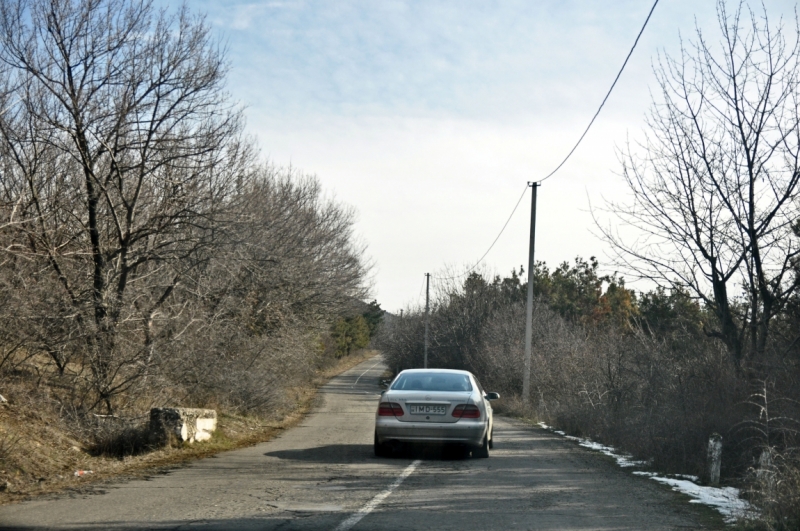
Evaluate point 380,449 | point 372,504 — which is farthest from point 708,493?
point 380,449

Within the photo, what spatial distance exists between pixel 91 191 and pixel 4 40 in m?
2.83

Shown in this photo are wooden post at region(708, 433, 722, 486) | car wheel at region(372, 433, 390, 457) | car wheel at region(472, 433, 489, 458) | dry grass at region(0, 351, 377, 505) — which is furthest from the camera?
car wheel at region(472, 433, 489, 458)

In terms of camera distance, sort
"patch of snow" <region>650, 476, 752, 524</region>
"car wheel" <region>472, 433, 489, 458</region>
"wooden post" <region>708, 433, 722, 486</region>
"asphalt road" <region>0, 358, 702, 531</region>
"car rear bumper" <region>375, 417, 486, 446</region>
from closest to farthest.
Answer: "asphalt road" <region>0, 358, 702, 531</region> < "patch of snow" <region>650, 476, 752, 524</region> < "wooden post" <region>708, 433, 722, 486</region> < "car rear bumper" <region>375, 417, 486, 446</region> < "car wheel" <region>472, 433, 489, 458</region>

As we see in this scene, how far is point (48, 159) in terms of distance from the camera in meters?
14.9

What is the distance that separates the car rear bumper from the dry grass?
124 inches

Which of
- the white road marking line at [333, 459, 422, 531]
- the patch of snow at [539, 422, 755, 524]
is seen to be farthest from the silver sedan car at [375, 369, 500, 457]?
the patch of snow at [539, 422, 755, 524]

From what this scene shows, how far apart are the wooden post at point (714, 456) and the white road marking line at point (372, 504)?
13.4 feet

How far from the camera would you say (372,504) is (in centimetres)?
831

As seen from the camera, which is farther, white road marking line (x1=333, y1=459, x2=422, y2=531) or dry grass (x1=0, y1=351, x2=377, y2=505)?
dry grass (x1=0, y1=351, x2=377, y2=505)

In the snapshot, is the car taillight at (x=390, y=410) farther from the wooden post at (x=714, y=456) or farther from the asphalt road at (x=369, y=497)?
the wooden post at (x=714, y=456)

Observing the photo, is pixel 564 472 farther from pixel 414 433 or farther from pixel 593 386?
pixel 593 386

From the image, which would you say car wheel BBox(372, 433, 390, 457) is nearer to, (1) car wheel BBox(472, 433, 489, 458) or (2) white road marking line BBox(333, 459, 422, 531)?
(2) white road marking line BBox(333, 459, 422, 531)

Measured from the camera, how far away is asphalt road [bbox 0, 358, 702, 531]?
7.34m

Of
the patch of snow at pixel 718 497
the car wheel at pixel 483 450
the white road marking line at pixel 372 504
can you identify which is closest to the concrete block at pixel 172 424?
the white road marking line at pixel 372 504
